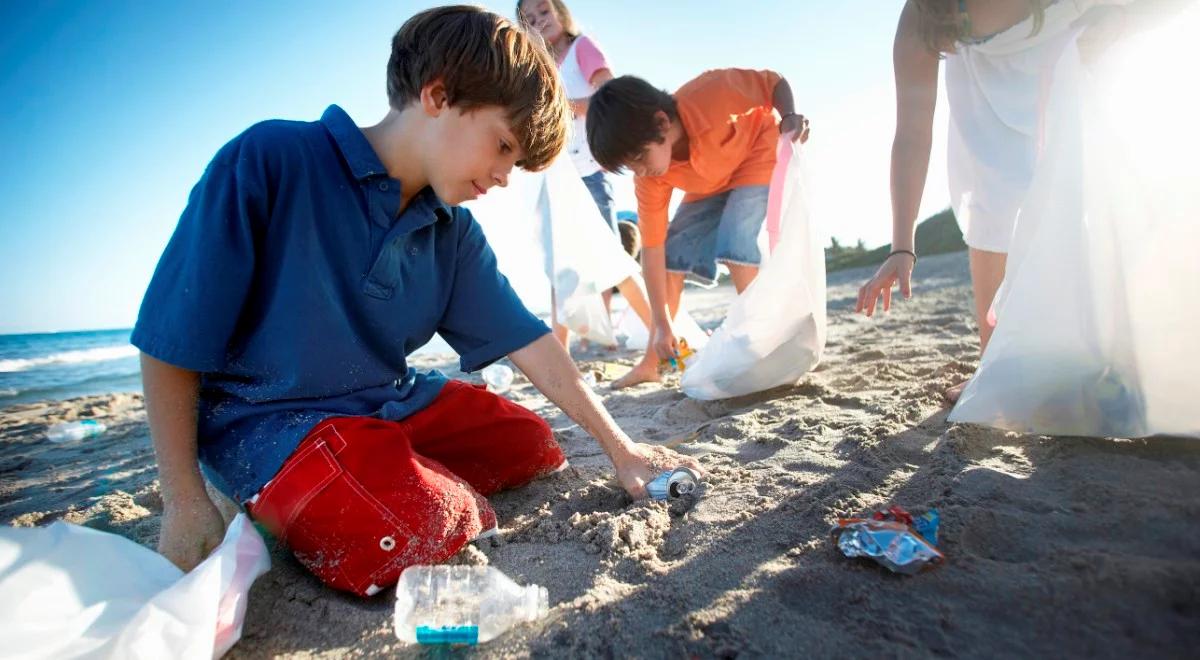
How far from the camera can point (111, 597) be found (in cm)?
85

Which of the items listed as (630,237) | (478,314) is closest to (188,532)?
(478,314)

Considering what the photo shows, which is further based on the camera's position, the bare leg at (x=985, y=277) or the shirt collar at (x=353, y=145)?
the bare leg at (x=985, y=277)

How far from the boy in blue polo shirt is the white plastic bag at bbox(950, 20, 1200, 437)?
75 centimetres

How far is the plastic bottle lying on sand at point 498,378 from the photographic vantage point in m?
3.14

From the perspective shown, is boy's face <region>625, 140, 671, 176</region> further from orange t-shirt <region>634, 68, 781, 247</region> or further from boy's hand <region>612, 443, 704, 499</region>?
boy's hand <region>612, 443, 704, 499</region>

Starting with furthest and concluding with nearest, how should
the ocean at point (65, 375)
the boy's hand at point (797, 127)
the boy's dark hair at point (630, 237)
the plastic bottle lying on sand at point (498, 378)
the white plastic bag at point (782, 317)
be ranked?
the ocean at point (65, 375), the boy's dark hair at point (630, 237), the plastic bottle lying on sand at point (498, 378), the boy's hand at point (797, 127), the white plastic bag at point (782, 317)

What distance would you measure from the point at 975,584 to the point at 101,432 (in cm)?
343

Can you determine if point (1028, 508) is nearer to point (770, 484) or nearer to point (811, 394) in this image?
point (770, 484)

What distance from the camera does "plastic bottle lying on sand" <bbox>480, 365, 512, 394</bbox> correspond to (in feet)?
10.3

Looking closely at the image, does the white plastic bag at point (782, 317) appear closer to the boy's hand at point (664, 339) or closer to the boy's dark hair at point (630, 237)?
the boy's hand at point (664, 339)

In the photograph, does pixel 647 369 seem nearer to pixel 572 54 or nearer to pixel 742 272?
pixel 742 272

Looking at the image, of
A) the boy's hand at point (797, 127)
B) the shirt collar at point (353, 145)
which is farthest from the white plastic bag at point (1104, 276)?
the shirt collar at point (353, 145)

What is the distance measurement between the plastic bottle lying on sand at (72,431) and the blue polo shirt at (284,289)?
2.12 metres

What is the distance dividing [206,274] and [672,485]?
0.99 meters
